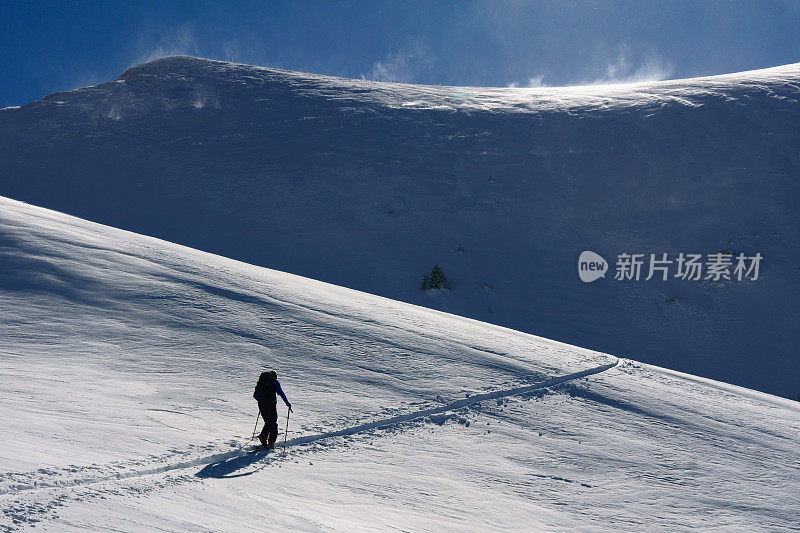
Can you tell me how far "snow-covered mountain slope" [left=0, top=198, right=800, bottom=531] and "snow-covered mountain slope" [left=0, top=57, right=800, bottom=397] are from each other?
305 inches

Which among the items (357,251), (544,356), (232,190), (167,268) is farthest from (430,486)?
(232,190)

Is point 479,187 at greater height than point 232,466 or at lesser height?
greater

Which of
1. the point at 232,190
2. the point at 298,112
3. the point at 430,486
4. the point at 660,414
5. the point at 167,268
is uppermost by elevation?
the point at 298,112

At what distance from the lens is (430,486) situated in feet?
21.7

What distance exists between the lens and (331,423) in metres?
7.89

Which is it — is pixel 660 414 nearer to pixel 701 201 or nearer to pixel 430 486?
pixel 430 486

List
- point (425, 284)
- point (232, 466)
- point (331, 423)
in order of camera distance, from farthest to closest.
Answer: point (425, 284) → point (331, 423) → point (232, 466)

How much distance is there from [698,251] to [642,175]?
22.5 feet

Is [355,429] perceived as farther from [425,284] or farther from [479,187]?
[479,187]

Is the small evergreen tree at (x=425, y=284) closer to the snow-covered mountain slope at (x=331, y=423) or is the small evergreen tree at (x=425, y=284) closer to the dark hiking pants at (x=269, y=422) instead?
the snow-covered mountain slope at (x=331, y=423)

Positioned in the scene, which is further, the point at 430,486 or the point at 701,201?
the point at 701,201

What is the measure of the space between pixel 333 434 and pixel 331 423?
0.31 metres

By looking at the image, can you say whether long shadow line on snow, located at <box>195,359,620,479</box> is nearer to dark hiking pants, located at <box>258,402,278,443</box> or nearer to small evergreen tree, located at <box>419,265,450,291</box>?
dark hiking pants, located at <box>258,402,278,443</box>

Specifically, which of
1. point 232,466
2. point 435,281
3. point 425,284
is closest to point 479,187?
point 435,281
